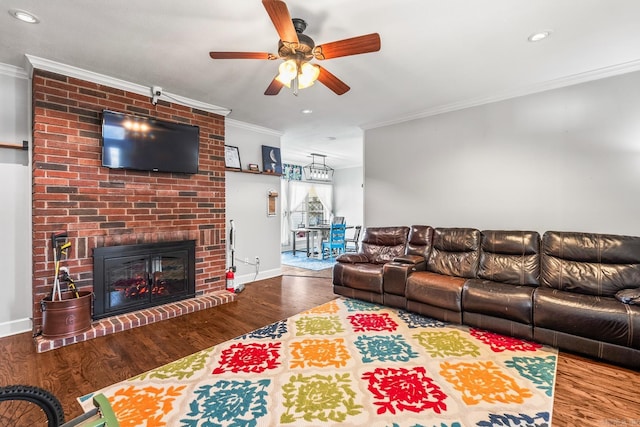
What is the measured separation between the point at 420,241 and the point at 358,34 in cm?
266

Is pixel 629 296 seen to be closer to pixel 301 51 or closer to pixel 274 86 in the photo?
pixel 301 51

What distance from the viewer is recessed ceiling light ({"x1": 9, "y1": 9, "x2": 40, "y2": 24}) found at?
6.97 feet

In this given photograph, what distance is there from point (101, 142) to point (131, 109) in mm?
528

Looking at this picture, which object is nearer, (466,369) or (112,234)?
(466,369)

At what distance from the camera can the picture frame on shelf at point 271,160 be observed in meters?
5.17

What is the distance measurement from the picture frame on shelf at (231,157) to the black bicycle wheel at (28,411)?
3.39 meters

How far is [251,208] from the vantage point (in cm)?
504

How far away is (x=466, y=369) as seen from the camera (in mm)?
2248

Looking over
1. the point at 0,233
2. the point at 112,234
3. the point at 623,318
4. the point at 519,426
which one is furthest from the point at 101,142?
the point at 623,318

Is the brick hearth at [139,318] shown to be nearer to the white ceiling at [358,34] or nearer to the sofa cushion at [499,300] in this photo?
the white ceiling at [358,34]

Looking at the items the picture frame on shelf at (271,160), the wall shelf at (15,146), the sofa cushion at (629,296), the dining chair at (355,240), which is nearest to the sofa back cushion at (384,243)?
the picture frame on shelf at (271,160)

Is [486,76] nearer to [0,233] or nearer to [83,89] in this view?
[83,89]

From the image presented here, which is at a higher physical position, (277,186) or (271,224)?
(277,186)

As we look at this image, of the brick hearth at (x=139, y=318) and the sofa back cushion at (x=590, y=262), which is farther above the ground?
the sofa back cushion at (x=590, y=262)
